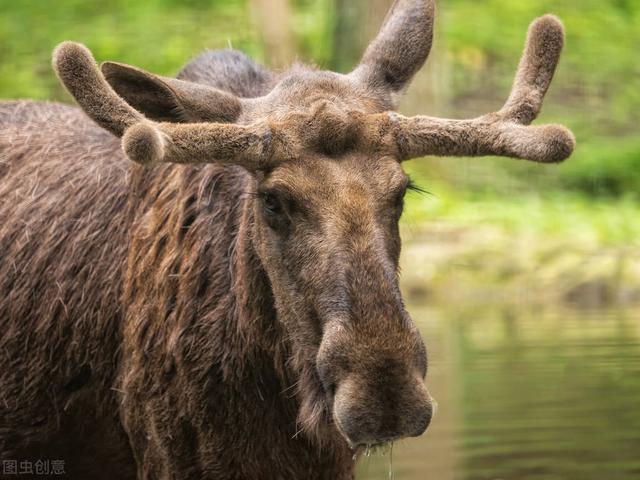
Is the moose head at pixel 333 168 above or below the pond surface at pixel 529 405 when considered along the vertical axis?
above

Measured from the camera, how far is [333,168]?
435 centimetres

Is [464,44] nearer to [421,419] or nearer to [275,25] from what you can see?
[275,25]

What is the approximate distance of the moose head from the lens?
404cm

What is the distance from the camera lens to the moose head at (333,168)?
159 inches

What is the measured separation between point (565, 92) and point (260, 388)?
18.8 metres

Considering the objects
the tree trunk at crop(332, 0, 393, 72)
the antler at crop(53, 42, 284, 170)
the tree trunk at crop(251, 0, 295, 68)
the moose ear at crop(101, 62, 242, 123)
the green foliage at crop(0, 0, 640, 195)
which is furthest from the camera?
the green foliage at crop(0, 0, 640, 195)

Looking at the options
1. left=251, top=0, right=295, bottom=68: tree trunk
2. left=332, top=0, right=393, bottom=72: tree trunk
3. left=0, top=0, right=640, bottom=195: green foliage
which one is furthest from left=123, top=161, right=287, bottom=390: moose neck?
left=0, top=0, right=640, bottom=195: green foliage

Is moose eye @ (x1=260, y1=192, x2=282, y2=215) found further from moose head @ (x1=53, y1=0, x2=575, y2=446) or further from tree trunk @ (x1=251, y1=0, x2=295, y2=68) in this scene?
tree trunk @ (x1=251, y1=0, x2=295, y2=68)

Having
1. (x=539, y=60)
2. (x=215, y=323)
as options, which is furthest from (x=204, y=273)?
(x=539, y=60)

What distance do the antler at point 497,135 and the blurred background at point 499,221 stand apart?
37.4 inches

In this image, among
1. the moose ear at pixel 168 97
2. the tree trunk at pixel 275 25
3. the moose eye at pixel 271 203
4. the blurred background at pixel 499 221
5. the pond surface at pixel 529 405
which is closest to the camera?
the moose eye at pixel 271 203

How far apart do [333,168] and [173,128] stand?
546 mm

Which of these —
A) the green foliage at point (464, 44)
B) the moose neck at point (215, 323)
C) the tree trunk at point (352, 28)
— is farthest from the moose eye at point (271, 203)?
the green foliage at point (464, 44)

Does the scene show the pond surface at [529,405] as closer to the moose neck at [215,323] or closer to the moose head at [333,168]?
the moose neck at [215,323]
